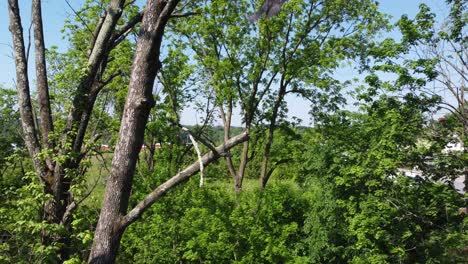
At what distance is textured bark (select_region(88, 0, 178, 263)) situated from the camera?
3939 millimetres

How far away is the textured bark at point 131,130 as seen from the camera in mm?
3939

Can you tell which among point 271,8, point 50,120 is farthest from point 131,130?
point 271,8

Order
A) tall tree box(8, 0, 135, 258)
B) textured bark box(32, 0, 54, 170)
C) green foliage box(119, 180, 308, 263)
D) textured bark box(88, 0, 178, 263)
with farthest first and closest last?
green foliage box(119, 180, 308, 263) < textured bark box(32, 0, 54, 170) < tall tree box(8, 0, 135, 258) < textured bark box(88, 0, 178, 263)

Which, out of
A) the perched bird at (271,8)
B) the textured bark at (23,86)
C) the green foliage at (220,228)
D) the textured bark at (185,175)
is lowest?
→ the green foliage at (220,228)

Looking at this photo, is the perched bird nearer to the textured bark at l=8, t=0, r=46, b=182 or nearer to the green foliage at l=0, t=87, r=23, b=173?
the textured bark at l=8, t=0, r=46, b=182

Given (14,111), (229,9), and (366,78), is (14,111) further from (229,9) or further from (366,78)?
(366,78)

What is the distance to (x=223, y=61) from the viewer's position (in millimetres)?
16594

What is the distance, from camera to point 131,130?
404 centimetres

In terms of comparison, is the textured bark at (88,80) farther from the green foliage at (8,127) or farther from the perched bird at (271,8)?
the green foliage at (8,127)

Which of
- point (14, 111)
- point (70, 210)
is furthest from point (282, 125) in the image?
point (70, 210)

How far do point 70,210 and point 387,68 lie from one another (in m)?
7.43

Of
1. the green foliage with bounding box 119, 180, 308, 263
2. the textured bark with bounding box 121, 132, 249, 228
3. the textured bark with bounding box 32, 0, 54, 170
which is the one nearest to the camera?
the textured bark with bounding box 121, 132, 249, 228

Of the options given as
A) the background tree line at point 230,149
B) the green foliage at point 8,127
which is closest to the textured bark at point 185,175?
the background tree line at point 230,149

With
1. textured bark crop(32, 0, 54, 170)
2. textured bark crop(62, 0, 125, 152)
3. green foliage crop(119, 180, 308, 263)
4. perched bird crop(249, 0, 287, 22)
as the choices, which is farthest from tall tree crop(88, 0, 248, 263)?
green foliage crop(119, 180, 308, 263)
